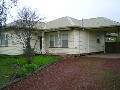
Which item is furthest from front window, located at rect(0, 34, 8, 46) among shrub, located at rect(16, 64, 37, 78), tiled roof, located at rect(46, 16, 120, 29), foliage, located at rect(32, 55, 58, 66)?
shrub, located at rect(16, 64, 37, 78)

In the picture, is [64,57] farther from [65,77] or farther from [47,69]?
[65,77]

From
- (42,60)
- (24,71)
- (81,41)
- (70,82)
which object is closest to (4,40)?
(42,60)

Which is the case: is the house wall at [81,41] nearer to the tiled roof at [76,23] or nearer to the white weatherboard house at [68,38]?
the white weatherboard house at [68,38]

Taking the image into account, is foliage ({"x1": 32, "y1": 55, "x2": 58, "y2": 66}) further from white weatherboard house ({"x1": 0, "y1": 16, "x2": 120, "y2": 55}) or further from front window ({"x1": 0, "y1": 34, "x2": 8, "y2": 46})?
front window ({"x1": 0, "y1": 34, "x2": 8, "y2": 46})

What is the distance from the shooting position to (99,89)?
9727 millimetres

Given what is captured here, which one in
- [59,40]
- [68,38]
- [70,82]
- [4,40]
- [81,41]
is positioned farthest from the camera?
[4,40]

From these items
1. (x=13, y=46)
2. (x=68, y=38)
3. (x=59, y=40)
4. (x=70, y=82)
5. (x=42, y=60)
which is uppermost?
(x=68, y=38)

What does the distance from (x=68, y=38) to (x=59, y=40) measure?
1266 mm

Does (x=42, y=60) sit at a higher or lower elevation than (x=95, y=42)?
lower

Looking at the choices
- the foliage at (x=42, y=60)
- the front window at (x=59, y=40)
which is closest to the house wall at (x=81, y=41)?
the front window at (x=59, y=40)

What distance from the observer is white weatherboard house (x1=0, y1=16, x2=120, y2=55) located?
2398cm

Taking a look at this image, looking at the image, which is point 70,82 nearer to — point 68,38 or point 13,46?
point 68,38

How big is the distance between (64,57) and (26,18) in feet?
16.5

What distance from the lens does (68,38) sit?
2436 centimetres
